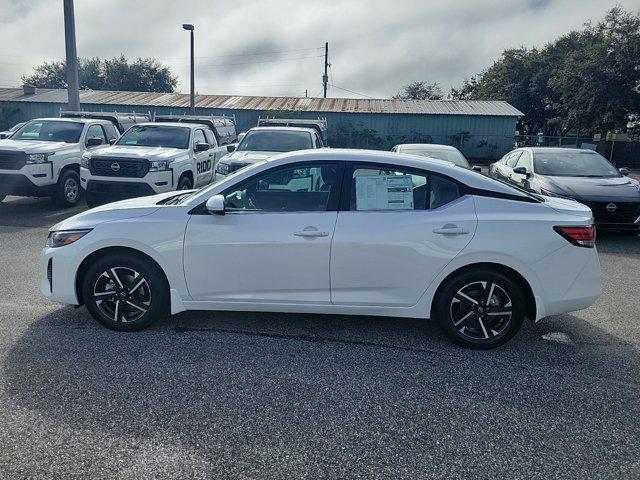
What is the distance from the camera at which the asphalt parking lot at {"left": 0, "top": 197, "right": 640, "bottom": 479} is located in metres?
2.82

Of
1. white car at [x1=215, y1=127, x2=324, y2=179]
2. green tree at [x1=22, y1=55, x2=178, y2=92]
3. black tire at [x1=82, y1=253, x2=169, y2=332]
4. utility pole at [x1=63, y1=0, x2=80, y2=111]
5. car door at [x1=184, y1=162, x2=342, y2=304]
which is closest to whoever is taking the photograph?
car door at [x1=184, y1=162, x2=342, y2=304]

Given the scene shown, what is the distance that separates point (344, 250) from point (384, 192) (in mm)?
607

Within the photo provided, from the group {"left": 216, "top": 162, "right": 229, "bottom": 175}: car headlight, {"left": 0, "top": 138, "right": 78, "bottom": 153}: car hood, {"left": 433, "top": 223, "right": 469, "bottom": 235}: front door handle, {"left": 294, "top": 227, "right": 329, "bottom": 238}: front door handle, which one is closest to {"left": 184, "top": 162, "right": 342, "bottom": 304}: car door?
{"left": 294, "top": 227, "right": 329, "bottom": 238}: front door handle

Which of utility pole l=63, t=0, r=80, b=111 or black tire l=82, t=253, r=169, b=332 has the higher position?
utility pole l=63, t=0, r=80, b=111

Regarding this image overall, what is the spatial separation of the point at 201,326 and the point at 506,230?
9.05 ft

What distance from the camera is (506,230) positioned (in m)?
4.11

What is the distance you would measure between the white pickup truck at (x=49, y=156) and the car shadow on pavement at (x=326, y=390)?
6579mm

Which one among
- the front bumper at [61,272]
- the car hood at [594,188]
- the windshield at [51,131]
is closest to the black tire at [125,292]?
the front bumper at [61,272]

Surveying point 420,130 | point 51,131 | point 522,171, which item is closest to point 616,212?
point 522,171

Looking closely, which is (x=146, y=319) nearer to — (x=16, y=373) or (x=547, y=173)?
(x=16, y=373)

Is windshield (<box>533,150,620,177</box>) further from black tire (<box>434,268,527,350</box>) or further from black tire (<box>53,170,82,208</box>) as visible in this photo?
black tire (<box>53,170,82,208</box>)

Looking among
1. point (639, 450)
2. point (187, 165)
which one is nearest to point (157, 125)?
point (187, 165)

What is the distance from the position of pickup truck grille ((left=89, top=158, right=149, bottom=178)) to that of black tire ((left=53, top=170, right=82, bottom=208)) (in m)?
1.39

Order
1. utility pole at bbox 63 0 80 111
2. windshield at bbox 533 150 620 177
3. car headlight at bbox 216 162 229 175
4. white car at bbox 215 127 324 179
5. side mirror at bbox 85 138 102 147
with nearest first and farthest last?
1. windshield at bbox 533 150 620 177
2. car headlight at bbox 216 162 229 175
3. white car at bbox 215 127 324 179
4. side mirror at bbox 85 138 102 147
5. utility pole at bbox 63 0 80 111
